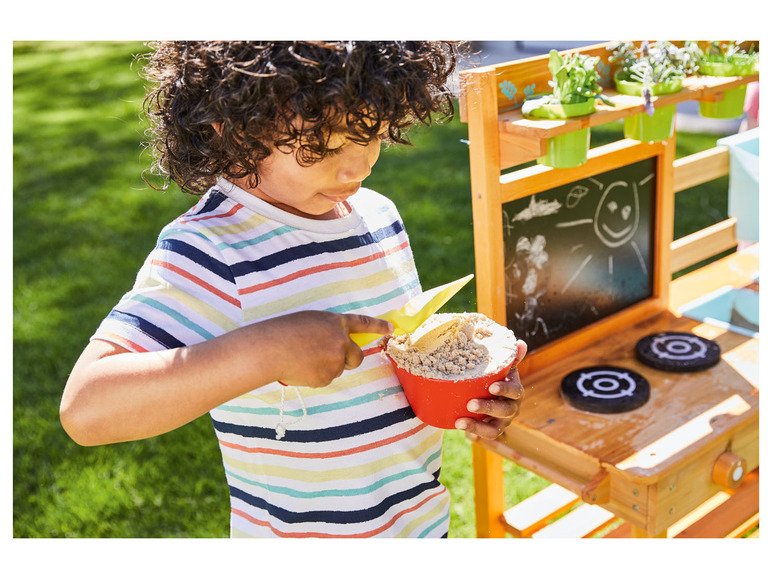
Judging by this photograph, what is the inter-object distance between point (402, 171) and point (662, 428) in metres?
2.04

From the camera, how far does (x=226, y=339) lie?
0.68 metres

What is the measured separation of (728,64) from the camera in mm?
1321

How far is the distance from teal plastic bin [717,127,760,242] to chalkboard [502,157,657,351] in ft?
0.96

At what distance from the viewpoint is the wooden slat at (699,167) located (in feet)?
5.02

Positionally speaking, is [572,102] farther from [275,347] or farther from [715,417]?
[275,347]

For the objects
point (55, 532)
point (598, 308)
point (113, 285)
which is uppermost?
point (598, 308)

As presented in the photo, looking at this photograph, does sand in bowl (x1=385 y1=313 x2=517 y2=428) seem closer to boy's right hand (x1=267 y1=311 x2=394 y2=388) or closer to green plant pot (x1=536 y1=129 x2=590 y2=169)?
boy's right hand (x1=267 y1=311 x2=394 y2=388)

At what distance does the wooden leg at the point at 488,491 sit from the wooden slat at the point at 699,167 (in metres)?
0.63

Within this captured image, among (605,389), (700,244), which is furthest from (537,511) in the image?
(700,244)

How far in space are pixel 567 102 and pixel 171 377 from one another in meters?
0.73

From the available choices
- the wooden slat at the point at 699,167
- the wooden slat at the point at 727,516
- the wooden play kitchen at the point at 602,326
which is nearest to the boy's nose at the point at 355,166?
the wooden play kitchen at the point at 602,326

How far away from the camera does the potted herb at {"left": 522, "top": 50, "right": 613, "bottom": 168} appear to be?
113 centimetres
